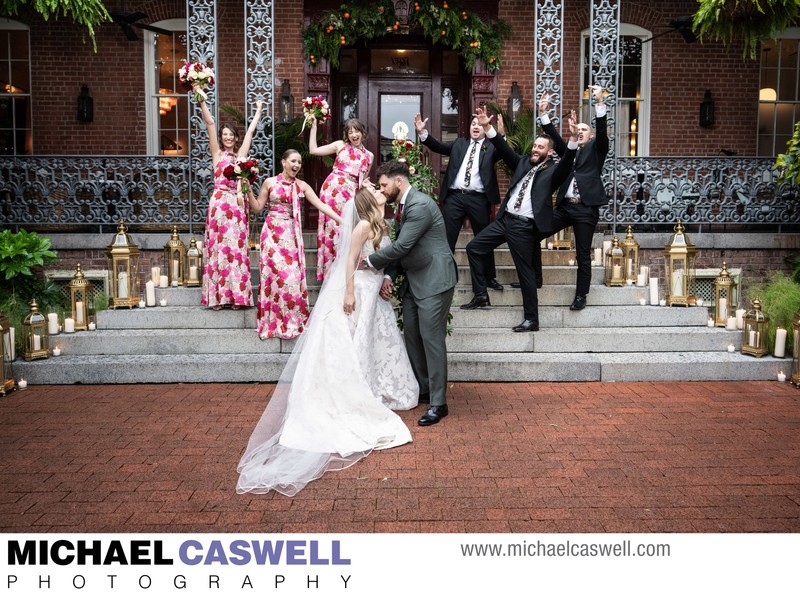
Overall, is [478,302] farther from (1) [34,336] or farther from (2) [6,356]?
(2) [6,356]

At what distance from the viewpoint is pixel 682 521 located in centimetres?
376

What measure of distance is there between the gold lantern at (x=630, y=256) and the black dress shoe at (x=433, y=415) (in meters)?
3.80

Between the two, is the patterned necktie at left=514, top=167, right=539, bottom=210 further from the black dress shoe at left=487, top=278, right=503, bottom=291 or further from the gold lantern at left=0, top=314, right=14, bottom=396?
the gold lantern at left=0, top=314, right=14, bottom=396

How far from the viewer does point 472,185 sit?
7820 mm

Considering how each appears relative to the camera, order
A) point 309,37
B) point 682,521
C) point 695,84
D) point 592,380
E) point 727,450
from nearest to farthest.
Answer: point 682,521 < point 727,450 < point 592,380 < point 309,37 < point 695,84

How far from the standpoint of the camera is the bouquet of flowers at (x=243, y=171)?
6953 mm

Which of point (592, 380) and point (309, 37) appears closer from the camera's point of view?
point (592, 380)

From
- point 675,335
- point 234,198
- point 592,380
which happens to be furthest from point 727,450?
point 234,198

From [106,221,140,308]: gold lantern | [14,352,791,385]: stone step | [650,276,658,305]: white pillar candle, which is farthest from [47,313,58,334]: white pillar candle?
[650,276,658,305]: white pillar candle

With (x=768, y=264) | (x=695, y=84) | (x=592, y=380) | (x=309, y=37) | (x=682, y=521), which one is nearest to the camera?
(x=682, y=521)

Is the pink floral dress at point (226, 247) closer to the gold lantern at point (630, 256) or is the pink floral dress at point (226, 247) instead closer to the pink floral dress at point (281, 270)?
the pink floral dress at point (281, 270)

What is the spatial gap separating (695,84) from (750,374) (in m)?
7.13

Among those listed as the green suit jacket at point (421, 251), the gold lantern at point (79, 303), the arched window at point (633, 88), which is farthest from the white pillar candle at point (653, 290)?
the gold lantern at point (79, 303)

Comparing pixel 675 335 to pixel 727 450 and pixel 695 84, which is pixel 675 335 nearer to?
pixel 727 450
